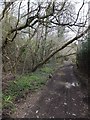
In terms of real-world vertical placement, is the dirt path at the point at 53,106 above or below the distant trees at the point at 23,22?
below

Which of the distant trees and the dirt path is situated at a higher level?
the distant trees

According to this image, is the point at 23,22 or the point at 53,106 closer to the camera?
the point at 53,106

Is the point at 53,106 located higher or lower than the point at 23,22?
lower

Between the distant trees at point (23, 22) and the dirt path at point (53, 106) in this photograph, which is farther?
the distant trees at point (23, 22)

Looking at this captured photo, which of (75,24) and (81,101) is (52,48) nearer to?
(75,24)

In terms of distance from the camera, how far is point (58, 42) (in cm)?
1717

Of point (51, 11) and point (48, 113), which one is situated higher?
point (51, 11)

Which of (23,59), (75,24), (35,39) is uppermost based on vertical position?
(75,24)

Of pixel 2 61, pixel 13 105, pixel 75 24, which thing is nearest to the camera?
pixel 13 105

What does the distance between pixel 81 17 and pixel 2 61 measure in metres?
5.78

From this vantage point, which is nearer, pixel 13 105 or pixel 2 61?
pixel 13 105

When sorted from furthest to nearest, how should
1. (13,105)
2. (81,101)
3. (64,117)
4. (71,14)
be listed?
(71,14) < (81,101) < (13,105) < (64,117)

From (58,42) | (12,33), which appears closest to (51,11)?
(12,33)

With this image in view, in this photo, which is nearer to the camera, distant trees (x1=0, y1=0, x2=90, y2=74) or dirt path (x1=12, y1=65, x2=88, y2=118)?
dirt path (x1=12, y1=65, x2=88, y2=118)
